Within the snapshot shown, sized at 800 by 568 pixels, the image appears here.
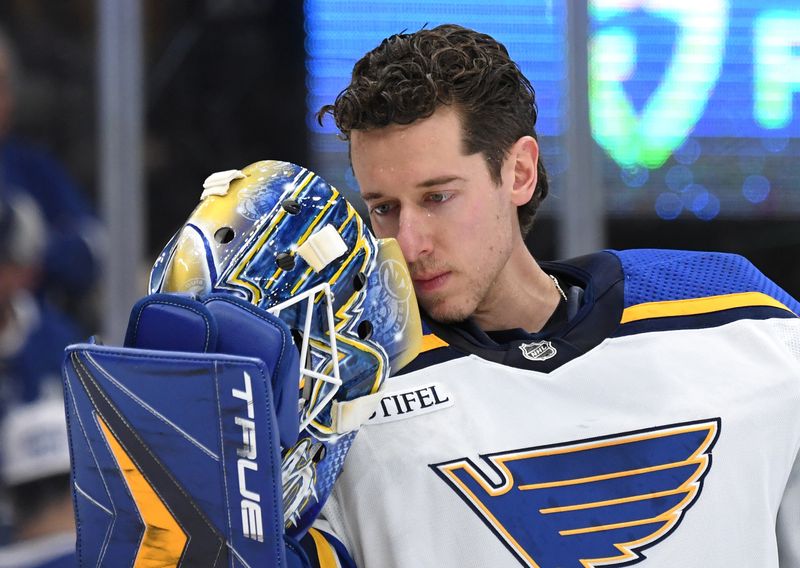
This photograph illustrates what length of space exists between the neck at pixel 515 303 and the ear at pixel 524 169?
8 centimetres

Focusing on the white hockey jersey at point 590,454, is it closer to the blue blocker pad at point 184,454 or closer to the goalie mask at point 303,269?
the goalie mask at point 303,269

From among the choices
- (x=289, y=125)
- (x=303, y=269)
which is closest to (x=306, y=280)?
(x=303, y=269)

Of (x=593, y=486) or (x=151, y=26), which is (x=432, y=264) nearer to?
(x=593, y=486)

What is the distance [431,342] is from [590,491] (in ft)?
0.84

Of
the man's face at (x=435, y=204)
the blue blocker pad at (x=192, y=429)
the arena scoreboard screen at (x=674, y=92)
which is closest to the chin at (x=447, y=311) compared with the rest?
the man's face at (x=435, y=204)

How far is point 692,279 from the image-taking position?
1.41 m

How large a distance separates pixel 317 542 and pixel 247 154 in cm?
200

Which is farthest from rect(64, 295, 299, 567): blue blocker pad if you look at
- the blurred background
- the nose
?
the blurred background

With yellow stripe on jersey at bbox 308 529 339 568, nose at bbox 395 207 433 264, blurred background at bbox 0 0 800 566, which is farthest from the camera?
blurred background at bbox 0 0 800 566

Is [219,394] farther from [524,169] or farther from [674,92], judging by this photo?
[674,92]

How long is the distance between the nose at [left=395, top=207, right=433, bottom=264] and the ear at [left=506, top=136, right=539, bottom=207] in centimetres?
18

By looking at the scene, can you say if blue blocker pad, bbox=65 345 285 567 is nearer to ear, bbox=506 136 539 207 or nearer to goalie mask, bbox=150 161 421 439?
goalie mask, bbox=150 161 421 439

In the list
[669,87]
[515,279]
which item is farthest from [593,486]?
[669,87]

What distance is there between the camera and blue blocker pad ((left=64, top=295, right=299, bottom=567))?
95 centimetres
